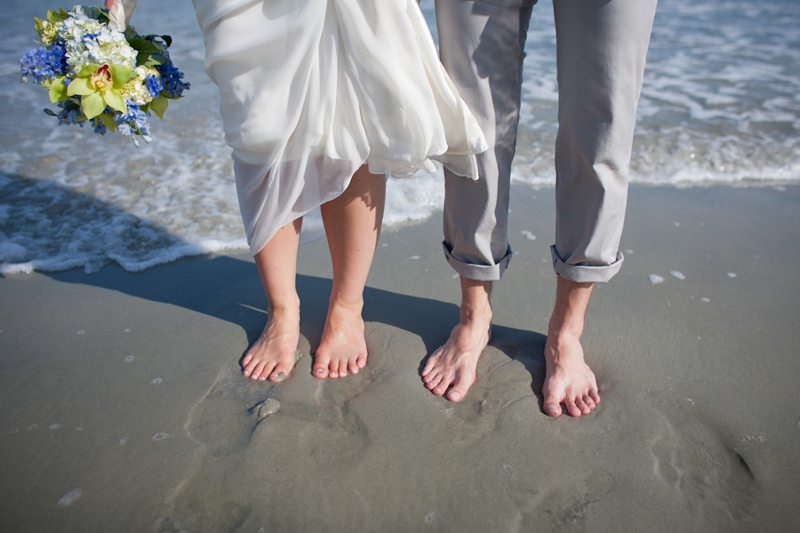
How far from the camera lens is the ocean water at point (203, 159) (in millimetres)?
2549

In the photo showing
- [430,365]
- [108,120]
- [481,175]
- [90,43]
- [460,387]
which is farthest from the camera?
[430,365]

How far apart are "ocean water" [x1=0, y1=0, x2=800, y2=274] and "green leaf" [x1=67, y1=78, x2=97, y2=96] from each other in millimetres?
812

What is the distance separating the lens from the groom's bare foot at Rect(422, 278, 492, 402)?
1.62m

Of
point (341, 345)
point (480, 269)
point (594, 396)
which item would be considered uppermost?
point (480, 269)

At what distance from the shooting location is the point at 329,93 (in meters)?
1.35

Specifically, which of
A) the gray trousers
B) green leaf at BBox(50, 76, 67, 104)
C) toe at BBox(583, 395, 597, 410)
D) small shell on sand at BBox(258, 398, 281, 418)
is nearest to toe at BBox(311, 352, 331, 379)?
small shell on sand at BBox(258, 398, 281, 418)

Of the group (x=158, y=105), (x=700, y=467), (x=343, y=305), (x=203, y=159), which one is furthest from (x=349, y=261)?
(x=203, y=159)

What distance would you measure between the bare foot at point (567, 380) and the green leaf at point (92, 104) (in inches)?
56.6

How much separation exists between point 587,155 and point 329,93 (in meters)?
0.70

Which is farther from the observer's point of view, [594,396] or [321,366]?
[321,366]

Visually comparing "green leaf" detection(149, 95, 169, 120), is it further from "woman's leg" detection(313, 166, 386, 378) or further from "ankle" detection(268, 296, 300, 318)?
"ankle" detection(268, 296, 300, 318)

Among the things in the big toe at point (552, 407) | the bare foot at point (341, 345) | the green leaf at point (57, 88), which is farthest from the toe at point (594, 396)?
the green leaf at point (57, 88)

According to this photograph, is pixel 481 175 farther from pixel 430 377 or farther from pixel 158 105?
pixel 158 105

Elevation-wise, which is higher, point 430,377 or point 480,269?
point 480,269
